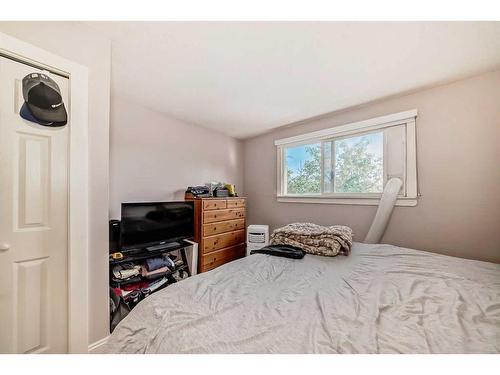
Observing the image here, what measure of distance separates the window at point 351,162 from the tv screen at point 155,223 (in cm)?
157

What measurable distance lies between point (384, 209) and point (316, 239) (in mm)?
976

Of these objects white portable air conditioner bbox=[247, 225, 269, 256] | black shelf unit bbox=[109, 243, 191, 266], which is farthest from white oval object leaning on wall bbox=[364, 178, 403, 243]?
black shelf unit bbox=[109, 243, 191, 266]

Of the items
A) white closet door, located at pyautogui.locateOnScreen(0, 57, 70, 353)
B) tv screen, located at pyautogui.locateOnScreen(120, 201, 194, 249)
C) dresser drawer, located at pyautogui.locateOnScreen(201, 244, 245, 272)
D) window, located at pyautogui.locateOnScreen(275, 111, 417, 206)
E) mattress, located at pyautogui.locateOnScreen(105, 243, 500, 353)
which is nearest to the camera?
mattress, located at pyautogui.locateOnScreen(105, 243, 500, 353)

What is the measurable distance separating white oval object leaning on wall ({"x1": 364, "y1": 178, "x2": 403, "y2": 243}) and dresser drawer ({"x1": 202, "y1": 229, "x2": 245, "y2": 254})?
1734 mm

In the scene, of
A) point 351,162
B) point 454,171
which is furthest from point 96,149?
point 454,171

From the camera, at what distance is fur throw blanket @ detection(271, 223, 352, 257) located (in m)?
1.70

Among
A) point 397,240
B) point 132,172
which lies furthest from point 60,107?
point 397,240

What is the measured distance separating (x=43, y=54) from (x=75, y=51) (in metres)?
0.18

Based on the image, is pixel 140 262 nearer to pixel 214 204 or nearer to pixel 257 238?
pixel 214 204

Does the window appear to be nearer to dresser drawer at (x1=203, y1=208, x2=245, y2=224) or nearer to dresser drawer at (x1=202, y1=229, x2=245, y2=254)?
dresser drawer at (x1=203, y1=208, x2=245, y2=224)

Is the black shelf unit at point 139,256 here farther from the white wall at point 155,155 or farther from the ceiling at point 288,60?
the ceiling at point 288,60

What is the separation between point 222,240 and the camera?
9.20ft

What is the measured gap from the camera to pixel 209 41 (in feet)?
4.56
